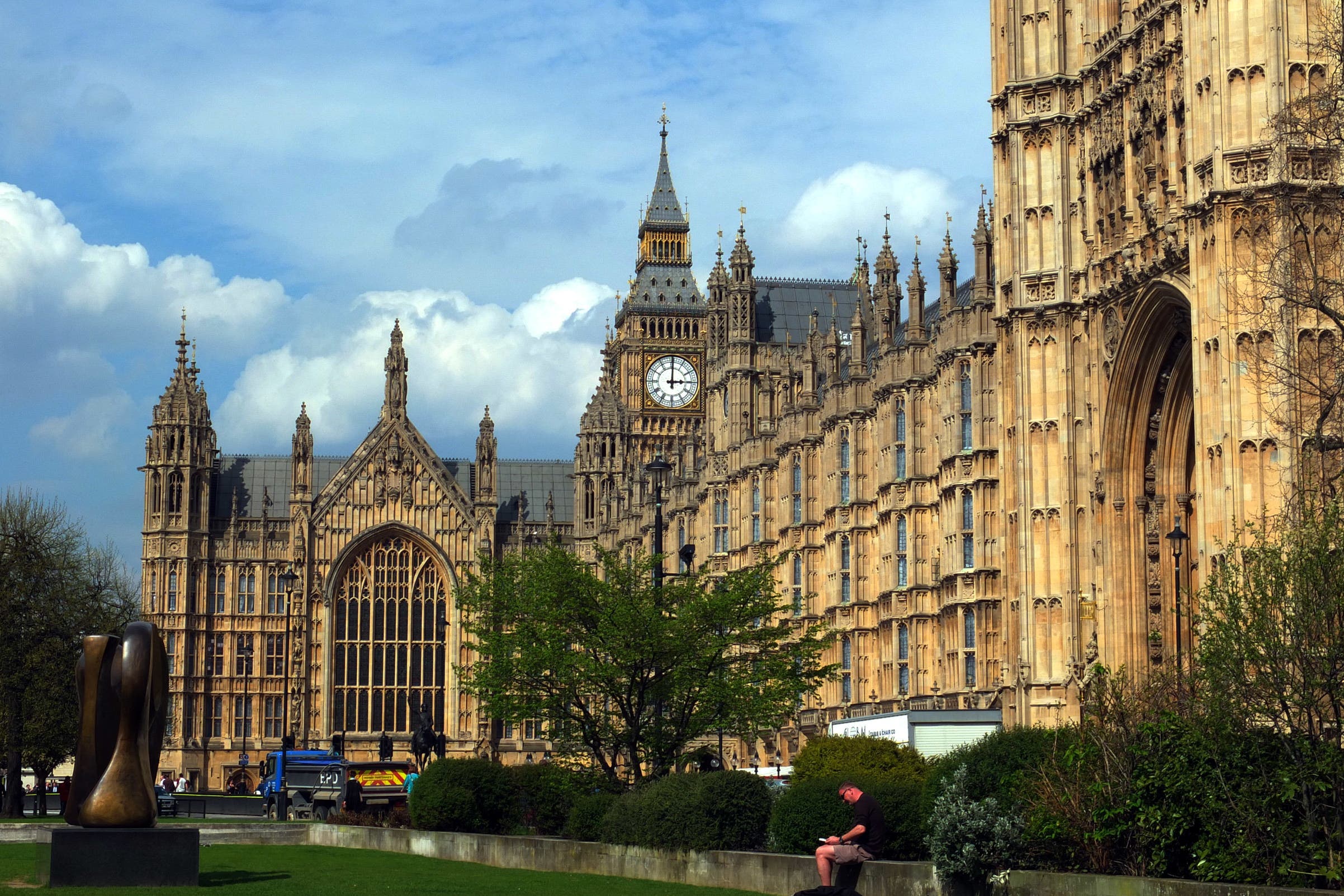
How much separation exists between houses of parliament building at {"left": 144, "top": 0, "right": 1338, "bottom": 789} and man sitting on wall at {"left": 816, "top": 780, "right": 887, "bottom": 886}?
1181cm

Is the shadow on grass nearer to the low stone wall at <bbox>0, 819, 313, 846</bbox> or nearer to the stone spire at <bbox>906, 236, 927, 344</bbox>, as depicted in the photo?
the low stone wall at <bbox>0, 819, 313, 846</bbox>

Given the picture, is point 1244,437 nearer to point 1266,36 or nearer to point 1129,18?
point 1266,36

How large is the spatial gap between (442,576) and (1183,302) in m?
79.8

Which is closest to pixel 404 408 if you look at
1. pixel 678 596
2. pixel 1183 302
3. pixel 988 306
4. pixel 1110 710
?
pixel 988 306

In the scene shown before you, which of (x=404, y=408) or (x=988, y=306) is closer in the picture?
(x=988, y=306)

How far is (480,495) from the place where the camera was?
11512 cm

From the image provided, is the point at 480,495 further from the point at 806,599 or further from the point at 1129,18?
the point at 1129,18

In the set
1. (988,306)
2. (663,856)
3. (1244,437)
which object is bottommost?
(663,856)

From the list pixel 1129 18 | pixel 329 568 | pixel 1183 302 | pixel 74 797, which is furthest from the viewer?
pixel 329 568

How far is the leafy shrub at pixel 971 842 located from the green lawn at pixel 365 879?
3957mm

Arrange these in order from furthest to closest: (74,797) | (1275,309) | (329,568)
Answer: (329,568) → (1275,309) → (74,797)

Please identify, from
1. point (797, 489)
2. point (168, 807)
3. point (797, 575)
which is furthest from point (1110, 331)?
point (797, 489)

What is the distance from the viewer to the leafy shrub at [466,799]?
40094mm

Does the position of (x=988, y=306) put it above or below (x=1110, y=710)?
above
